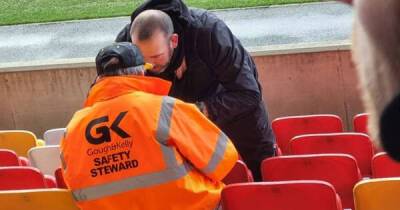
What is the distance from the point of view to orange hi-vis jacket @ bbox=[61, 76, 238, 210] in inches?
106

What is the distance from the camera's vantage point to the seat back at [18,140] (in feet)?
15.4

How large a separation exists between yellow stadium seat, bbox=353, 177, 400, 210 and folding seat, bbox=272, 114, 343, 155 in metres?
1.74

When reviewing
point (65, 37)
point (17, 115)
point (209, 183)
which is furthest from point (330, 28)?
point (209, 183)

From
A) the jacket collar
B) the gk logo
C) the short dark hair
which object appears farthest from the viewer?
the short dark hair

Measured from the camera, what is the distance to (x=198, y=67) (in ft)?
12.5

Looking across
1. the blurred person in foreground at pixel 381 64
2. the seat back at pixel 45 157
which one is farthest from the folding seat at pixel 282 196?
the blurred person in foreground at pixel 381 64

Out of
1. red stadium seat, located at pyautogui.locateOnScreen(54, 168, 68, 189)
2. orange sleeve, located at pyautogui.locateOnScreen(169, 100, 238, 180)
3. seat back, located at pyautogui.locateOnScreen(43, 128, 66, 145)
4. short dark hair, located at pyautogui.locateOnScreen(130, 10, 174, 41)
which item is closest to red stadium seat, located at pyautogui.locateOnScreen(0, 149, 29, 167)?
red stadium seat, located at pyautogui.locateOnScreen(54, 168, 68, 189)

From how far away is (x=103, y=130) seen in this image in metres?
2.72

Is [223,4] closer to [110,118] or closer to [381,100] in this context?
[110,118]

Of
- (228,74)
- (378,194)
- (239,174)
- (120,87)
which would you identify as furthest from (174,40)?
(378,194)

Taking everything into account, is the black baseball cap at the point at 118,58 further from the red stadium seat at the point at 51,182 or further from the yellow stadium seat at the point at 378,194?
the red stadium seat at the point at 51,182

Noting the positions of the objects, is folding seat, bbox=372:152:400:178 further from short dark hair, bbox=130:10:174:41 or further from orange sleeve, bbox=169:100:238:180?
short dark hair, bbox=130:10:174:41

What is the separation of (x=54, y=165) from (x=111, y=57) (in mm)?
1574

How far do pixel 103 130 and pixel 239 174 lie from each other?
42.3 inches
